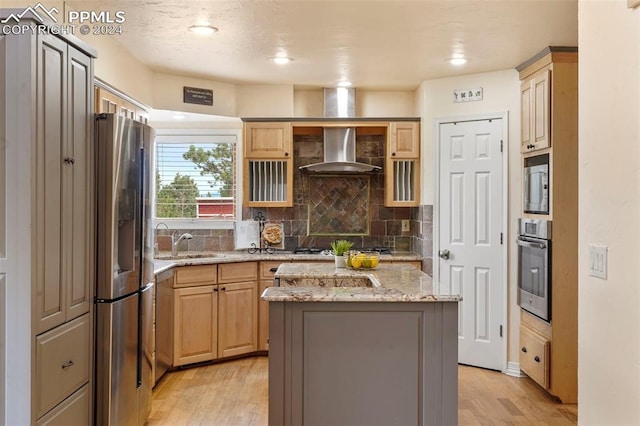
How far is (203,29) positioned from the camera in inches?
128

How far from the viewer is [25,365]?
1913 millimetres

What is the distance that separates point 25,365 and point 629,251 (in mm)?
2241

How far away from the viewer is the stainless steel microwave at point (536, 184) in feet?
12.0

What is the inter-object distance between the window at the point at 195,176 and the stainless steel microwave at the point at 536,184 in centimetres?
287

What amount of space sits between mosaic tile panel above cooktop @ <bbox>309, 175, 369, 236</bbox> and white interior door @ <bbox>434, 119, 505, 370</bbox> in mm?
958

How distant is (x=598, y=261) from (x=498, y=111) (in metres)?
2.84

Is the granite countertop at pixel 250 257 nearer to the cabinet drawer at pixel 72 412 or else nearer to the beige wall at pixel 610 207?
the cabinet drawer at pixel 72 412

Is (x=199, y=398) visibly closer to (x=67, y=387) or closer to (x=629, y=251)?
(x=67, y=387)

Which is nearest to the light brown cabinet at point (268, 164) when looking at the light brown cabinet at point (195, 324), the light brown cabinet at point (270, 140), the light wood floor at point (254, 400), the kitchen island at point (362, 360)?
the light brown cabinet at point (270, 140)

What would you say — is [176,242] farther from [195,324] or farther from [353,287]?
[353,287]

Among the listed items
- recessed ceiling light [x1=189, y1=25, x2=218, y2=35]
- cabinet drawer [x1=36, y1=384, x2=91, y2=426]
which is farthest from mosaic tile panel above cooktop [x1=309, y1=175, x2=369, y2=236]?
cabinet drawer [x1=36, y1=384, x2=91, y2=426]

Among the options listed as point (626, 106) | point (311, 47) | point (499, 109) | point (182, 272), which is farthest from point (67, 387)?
point (499, 109)

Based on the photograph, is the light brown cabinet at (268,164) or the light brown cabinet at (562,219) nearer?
the light brown cabinet at (562,219)

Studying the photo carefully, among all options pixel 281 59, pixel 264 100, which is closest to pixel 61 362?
pixel 281 59
